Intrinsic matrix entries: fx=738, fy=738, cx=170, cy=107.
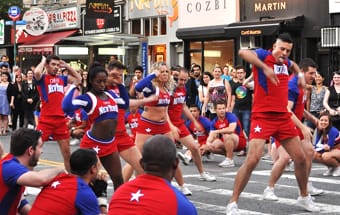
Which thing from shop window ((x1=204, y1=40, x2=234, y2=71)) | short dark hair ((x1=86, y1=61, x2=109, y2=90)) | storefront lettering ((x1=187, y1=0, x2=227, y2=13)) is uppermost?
storefront lettering ((x1=187, y1=0, x2=227, y2=13))

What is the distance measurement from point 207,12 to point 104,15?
6122 mm

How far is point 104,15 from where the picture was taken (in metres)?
32.6

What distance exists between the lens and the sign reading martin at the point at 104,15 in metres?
32.1

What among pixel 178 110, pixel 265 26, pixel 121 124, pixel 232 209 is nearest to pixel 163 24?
pixel 265 26

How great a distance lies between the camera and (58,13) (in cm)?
3950

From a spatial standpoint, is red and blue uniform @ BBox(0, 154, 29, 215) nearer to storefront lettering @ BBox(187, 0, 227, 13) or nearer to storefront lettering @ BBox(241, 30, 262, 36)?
storefront lettering @ BBox(241, 30, 262, 36)

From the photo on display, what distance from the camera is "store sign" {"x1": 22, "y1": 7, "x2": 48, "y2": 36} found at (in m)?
33.1

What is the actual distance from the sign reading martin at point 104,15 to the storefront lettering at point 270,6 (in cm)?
889

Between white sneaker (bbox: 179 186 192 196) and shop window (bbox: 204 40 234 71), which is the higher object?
shop window (bbox: 204 40 234 71)

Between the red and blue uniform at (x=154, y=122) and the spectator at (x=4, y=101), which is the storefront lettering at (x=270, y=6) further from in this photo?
the red and blue uniform at (x=154, y=122)

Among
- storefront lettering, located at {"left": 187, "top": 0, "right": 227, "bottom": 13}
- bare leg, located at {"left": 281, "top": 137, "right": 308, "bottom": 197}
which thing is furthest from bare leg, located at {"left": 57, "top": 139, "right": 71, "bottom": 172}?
storefront lettering, located at {"left": 187, "top": 0, "right": 227, "bottom": 13}

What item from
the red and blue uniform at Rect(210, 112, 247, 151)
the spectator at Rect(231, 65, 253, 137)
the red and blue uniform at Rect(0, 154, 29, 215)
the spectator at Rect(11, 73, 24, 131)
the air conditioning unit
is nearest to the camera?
the red and blue uniform at Rect(0, 154, 29, 215)

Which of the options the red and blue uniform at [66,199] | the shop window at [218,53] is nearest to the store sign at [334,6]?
the shop window at [218,53]

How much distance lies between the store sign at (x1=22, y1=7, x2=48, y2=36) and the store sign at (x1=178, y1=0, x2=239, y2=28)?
22.6ft
